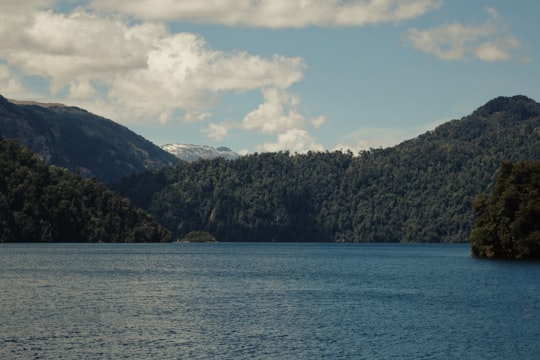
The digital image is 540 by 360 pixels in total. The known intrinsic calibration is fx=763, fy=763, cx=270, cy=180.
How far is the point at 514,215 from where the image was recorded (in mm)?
185375

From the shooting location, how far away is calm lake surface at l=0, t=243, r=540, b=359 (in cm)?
7250

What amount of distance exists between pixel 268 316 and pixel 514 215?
109 meters

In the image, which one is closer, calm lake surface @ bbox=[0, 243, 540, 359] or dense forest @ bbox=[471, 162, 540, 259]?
calm lake surface @ bbox=[0, 243, 540, 359]

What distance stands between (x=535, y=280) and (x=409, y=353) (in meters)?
75.9

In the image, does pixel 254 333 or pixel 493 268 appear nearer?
pixel 254 333

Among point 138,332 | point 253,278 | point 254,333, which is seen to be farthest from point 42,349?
point 253,278

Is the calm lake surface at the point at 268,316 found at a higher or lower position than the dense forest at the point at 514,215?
lower

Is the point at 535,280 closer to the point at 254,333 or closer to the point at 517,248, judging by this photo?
the point at 517,248

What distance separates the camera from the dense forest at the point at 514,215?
591ft

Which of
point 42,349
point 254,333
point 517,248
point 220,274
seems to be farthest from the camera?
point 517,248

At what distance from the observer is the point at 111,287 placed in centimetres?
12962

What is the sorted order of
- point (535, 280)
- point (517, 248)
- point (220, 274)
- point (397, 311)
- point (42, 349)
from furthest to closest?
point (517, 248) < point (220, 274) < point (535, 280) < point (397, 311) < point (42, 349)

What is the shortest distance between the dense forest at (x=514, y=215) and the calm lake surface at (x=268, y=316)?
24007 millimetres

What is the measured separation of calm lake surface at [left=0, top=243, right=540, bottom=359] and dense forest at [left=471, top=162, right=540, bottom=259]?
24.0m
